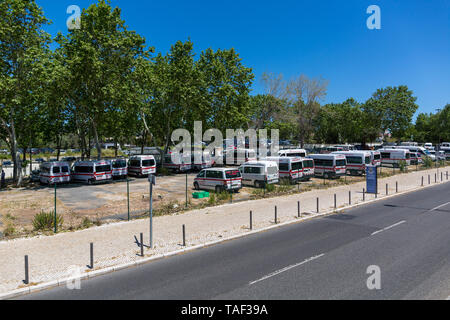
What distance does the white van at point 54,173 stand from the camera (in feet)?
91.5

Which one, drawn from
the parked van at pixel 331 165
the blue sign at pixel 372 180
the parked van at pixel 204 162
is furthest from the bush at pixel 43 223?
the parked van at pixel 204 162

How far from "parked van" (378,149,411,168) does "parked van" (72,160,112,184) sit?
3612 cm

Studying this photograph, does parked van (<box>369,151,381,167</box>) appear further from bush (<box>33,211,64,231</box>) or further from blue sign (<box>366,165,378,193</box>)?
bush (<box>33,211,64,231</box>)

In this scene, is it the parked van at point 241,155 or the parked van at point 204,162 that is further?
the parked van at point 241,155

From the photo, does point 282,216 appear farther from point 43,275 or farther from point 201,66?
point 201,66

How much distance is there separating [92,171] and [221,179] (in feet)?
45.1

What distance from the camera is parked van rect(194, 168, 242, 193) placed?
73.9 feet

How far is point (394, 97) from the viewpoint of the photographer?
71.2 m

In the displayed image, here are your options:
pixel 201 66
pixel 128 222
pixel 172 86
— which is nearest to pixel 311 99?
pixel 201 66

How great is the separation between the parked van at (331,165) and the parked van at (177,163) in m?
16.2

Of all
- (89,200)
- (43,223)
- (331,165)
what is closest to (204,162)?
(331,165)

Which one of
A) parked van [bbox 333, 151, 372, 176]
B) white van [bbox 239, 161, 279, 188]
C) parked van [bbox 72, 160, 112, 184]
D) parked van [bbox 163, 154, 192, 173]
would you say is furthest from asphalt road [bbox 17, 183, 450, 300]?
parked van [bbox 163, 154, 192, 173]

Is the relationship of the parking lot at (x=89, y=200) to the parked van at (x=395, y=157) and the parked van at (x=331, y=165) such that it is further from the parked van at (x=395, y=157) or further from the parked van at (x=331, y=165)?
the parked van at (x=395, y=157)
